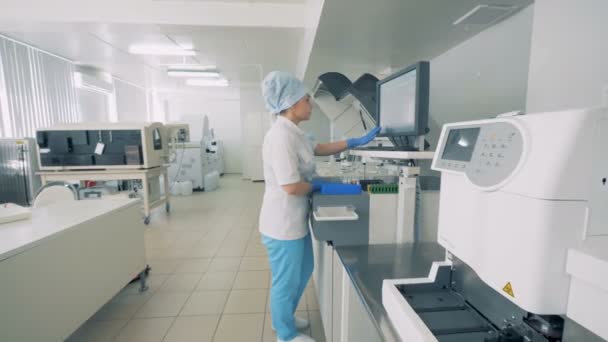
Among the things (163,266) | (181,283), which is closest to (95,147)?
(163,266)

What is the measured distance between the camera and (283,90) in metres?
1.38

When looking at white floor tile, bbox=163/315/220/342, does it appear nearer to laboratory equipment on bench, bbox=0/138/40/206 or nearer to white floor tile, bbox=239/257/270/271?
white floor tile, bbox=239/257/270/271

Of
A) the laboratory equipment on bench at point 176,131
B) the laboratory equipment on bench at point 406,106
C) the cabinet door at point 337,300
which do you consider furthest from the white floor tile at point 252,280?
the laboratory equipment on bench at point 176,131

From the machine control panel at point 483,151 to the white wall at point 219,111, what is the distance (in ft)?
26.1

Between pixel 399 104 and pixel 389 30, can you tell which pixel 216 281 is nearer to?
pixel 399 104

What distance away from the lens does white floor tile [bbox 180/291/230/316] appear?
6.12 feet

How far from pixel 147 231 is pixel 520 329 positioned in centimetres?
380

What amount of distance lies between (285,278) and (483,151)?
116 centimetres

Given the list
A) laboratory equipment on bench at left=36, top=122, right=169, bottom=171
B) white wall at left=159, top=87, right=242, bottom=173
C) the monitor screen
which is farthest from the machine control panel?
white wall at left=159, top=87, right=242, bottom=173

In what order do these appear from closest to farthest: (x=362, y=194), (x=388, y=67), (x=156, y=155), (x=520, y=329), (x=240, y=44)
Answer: (x=520, y=329) → (x=362, y=194) → (x=388, y=67) → (x=156, y=155) → (x=240, y=44)

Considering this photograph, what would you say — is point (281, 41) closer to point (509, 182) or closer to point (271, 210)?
point (271, 210)

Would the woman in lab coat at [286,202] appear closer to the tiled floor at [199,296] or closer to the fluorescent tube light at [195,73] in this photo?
the tiled floor at [199,296]

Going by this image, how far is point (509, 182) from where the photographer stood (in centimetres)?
45

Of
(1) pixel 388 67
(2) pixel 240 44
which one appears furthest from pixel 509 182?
(2) pixel 240 44
